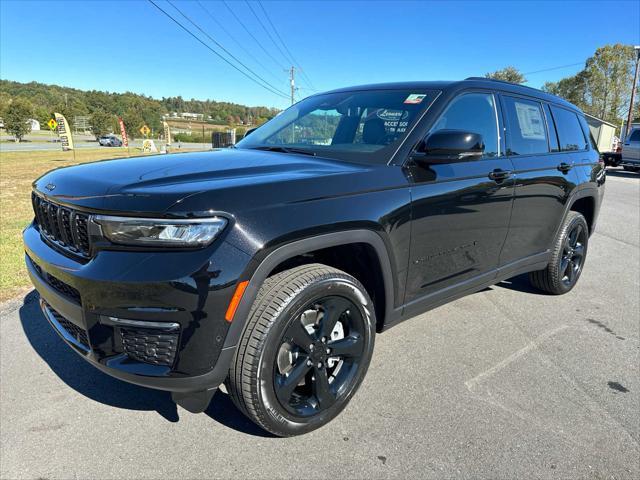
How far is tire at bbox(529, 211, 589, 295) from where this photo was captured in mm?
4039

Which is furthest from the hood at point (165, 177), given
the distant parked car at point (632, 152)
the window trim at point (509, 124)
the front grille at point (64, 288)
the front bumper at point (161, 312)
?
the distant parked car at point (632, 152)

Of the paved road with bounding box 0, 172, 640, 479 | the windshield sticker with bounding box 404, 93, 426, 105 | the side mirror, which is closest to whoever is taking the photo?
the paved road with bounding box 0, 172, 640, 479

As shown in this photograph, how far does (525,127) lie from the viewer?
3547 mm

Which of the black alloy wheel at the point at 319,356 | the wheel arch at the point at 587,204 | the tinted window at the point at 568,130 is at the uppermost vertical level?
the tinted window at the point at 568,130

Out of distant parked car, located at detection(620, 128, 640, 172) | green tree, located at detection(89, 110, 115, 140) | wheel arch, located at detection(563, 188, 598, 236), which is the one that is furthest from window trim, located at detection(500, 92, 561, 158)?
green tree, located at detection(89, 110, 115, 140)

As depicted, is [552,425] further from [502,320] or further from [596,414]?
[502,320]

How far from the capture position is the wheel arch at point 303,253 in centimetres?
186

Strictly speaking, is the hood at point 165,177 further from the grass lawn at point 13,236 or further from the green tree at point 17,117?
the green tree at point 17,117

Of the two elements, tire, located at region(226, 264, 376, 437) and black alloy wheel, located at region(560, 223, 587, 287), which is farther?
black alloy wheel, located at region(560, 223, 587, 287)

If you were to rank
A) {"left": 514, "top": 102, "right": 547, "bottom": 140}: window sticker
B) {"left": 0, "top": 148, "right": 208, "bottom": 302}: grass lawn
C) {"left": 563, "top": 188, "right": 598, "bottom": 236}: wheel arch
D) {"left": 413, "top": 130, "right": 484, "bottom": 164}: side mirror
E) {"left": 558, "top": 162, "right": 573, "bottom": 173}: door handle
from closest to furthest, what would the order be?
{"left": 413, "top": 130, "right": 484, "bottom": 164}: side mirror → {"left": 514, "top": 102, "right": 547, "bottom": 140}: window sticker → {"left": 558, "top": 162, "right": 573, "bottom": 173}: door handle → {"left": 563, "top": 188, "right": 598, "bottom": 236}: wheel arch → {"left": 0, "top": 148, "right": 208, "bottom": 302}: grass lawn

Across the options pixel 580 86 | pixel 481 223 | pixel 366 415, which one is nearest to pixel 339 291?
pixel 366 415

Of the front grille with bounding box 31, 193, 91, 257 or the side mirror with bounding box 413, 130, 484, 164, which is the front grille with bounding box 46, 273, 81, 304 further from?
the side mirror with bounding box 413, 130, 484, 164

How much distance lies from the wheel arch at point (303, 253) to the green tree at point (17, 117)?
213 ft

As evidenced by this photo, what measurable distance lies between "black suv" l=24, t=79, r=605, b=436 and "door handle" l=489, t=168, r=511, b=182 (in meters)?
0.02
